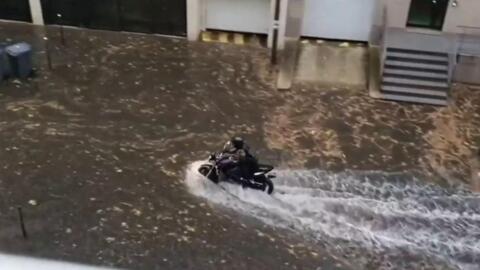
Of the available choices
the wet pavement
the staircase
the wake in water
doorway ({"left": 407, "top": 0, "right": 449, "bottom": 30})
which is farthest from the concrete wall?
the wake in water

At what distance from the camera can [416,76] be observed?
20781 millimetres

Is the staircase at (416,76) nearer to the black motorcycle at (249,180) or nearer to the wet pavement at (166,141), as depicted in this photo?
the wet pavement at (166,141)

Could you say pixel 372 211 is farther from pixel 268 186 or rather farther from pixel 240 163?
pixel 240 163

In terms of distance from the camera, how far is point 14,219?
51.0 ft

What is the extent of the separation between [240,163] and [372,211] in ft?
11.6

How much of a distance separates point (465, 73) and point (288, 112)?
6.26 m

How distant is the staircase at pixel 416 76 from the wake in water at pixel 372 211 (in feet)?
12.7

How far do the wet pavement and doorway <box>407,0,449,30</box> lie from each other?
7.70 feet

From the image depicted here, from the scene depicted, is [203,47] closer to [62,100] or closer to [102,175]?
[62,100]

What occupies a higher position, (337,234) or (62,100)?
(62,100)

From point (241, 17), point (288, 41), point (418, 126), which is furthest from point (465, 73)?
point (241, 17)

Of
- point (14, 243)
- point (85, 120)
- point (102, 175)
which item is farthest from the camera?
point (85, 120)

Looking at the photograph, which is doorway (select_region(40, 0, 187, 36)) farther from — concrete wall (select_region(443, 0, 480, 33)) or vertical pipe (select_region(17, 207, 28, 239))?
vertical pipe (select_region(17, 207, 28, 239))

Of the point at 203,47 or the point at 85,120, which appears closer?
the point at 85,120
